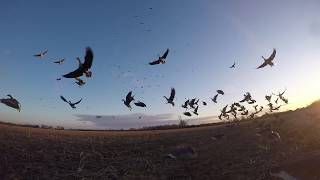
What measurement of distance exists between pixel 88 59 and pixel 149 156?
9483mm

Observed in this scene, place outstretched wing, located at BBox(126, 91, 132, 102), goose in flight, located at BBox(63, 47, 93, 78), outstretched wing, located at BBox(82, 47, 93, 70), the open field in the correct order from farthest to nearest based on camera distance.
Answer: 1. outstretched wing, located at BBox(126, 91, 132, 102)
2. the open field
3. goose in flight, located at BBox(63, 47, 93, 78)
4. outstretched wing, located at BBox(82, 47, 93, 70)

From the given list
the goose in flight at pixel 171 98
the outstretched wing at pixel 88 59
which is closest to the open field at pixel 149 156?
the goose in flight at pixel 171 98

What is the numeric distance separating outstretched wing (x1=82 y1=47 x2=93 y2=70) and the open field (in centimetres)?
557

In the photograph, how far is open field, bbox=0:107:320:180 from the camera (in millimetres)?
19750

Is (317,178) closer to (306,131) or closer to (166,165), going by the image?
(166,165)

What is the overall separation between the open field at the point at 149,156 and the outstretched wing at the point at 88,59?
219 inches

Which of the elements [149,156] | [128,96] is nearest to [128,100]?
[128,96]

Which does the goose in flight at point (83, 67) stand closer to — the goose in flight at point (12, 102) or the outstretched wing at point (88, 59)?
the outstretched wing at point (88, 59)

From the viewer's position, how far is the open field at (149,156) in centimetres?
1975

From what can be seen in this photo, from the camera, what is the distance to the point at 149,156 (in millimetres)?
24469

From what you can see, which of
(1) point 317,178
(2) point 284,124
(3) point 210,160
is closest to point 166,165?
(3) point 210,160

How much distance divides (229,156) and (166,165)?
3.38m

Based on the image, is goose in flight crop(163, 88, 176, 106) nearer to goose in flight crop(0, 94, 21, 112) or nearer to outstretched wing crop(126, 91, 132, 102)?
outstretched wing crop(126, 91, 132, 102)

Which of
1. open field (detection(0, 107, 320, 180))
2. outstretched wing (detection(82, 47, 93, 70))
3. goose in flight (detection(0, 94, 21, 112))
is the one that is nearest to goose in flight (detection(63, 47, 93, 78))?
outstretched wing (detection(82, 47, 93, 70))
